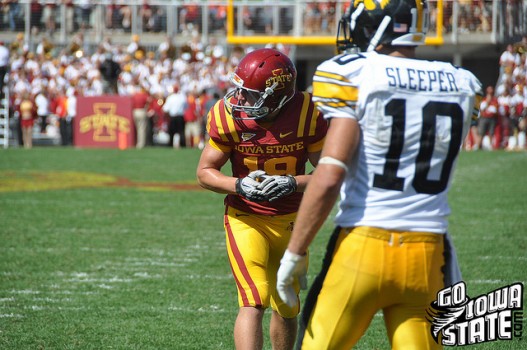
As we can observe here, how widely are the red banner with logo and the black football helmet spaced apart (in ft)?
58.3

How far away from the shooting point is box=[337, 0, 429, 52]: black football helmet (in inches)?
115

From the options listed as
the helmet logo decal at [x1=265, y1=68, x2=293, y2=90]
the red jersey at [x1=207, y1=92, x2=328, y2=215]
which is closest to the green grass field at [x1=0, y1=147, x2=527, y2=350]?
the red jersey at [x1=207, y1=92, x2=328, y2=215]

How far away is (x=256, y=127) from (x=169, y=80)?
19094 millimetres

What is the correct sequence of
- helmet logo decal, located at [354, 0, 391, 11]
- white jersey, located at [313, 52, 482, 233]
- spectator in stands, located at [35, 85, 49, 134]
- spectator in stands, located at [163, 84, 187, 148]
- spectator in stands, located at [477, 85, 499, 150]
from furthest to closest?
spectator in stands, located at [35, 85, 49, 134]
spectator in stands, located at [163, 84, 187, 148]
spectator in stands, located at [477, 85, 499, 150]
helmet logo decal, located at [354, 0, 391, 11]
white jersey, located at [313, 52, 482, 233]

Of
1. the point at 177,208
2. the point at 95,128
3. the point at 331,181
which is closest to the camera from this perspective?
the point at 331,181

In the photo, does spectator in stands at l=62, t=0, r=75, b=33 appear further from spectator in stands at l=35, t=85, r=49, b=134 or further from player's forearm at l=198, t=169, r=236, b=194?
player's forearm at l=198, t=169, r=236, b=194

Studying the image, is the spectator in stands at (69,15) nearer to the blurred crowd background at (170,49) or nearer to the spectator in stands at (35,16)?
the blurred crowd background at (170,49)

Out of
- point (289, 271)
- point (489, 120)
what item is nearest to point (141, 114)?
point (489, 120)

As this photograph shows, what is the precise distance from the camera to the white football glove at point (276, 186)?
391 centimetres

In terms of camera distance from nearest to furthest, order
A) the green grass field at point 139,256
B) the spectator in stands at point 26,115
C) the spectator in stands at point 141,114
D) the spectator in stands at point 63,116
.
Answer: the green grass field at point 139,256 → the spectator in stands at point 26,115 → the spectator in stands at point 141,114 → the spectator in stands at point 63,116

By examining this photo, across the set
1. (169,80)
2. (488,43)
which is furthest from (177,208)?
(488,43)

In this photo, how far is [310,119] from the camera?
416cm

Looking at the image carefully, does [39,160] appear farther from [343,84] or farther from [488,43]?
[343,84]

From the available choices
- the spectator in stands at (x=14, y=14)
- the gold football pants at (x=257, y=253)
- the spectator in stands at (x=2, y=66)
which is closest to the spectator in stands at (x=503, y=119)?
the spectator in stands at (x=2, y=66)
